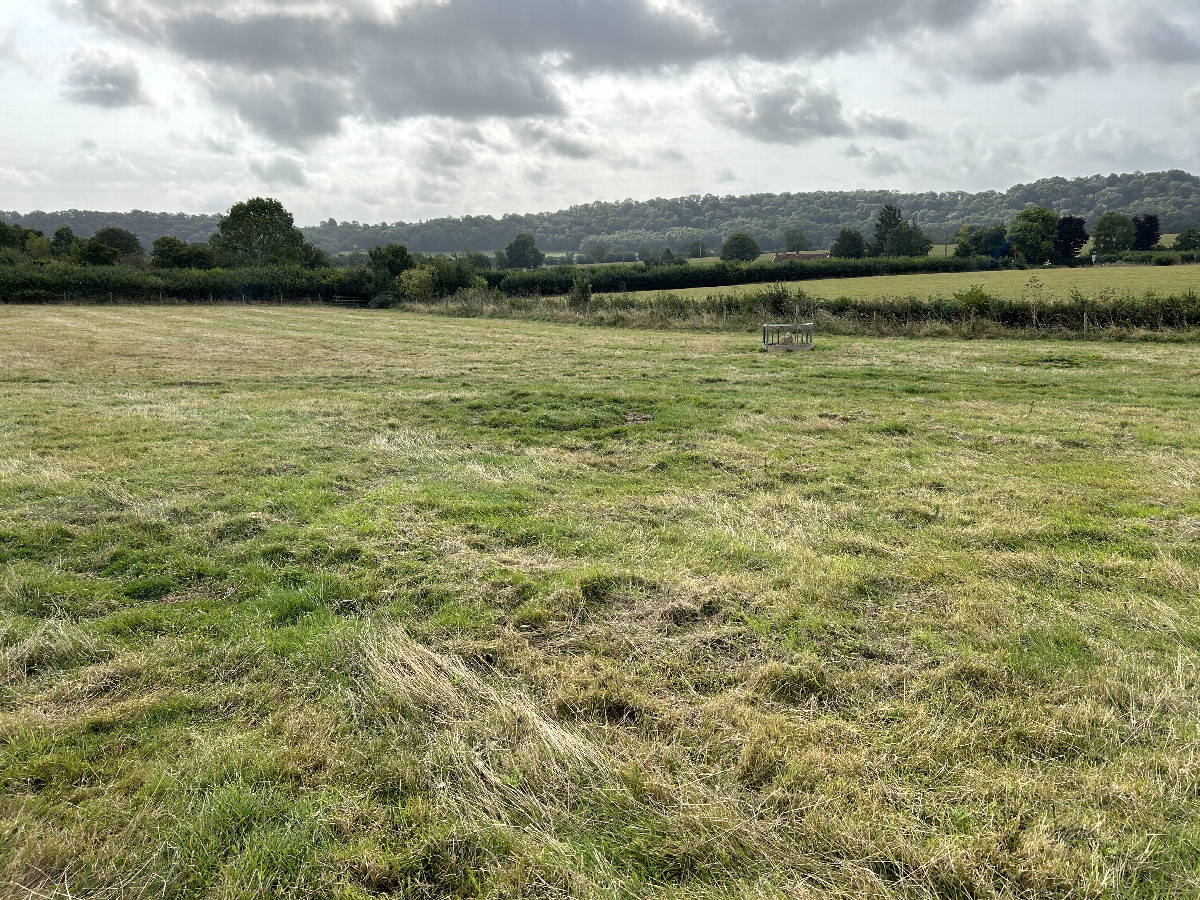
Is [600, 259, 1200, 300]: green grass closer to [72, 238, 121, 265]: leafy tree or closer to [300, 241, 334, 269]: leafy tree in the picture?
[300, 241, 334, 269]: leafy tree

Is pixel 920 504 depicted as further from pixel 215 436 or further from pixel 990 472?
pixel 215 436

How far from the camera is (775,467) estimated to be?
26.1 feet

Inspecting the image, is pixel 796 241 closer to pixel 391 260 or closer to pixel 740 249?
pixel 740 249

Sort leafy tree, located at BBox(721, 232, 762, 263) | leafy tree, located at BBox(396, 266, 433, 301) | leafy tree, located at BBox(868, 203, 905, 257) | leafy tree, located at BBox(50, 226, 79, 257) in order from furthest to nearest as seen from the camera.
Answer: leafy tree, located at BBox(868, 203, 905, 257) → leafy tree, located at BBox(50, 226, 79, 257) → leafy tree, located at BBox(721, 232, 762, 263) → leafy tree, located at BBox(396, 266, 433, 301)

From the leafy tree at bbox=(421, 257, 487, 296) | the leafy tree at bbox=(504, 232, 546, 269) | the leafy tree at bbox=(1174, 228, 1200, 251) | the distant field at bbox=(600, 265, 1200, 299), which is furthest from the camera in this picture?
the leafy tree at bbox=(504, 232, 546, 269)

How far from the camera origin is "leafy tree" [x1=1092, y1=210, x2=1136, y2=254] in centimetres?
7744

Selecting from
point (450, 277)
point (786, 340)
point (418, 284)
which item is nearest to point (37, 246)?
point (418, 284)

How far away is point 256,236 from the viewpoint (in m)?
86.1

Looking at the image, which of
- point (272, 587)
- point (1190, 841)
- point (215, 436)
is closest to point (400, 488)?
point (272, 587)

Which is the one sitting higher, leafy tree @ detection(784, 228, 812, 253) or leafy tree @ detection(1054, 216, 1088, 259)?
leafy tree @ detection(784, 228, 812, 253)

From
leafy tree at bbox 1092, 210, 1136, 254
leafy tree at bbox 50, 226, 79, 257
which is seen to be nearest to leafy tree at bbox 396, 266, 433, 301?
leafy tree at bbox 50, 226, 79, 257

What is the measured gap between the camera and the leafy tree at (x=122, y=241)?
89.1m

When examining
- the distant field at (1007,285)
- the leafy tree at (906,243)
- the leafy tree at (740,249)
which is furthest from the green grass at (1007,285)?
the leafy tree at (906,243)

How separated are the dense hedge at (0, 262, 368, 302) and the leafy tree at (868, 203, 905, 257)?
66303mm
